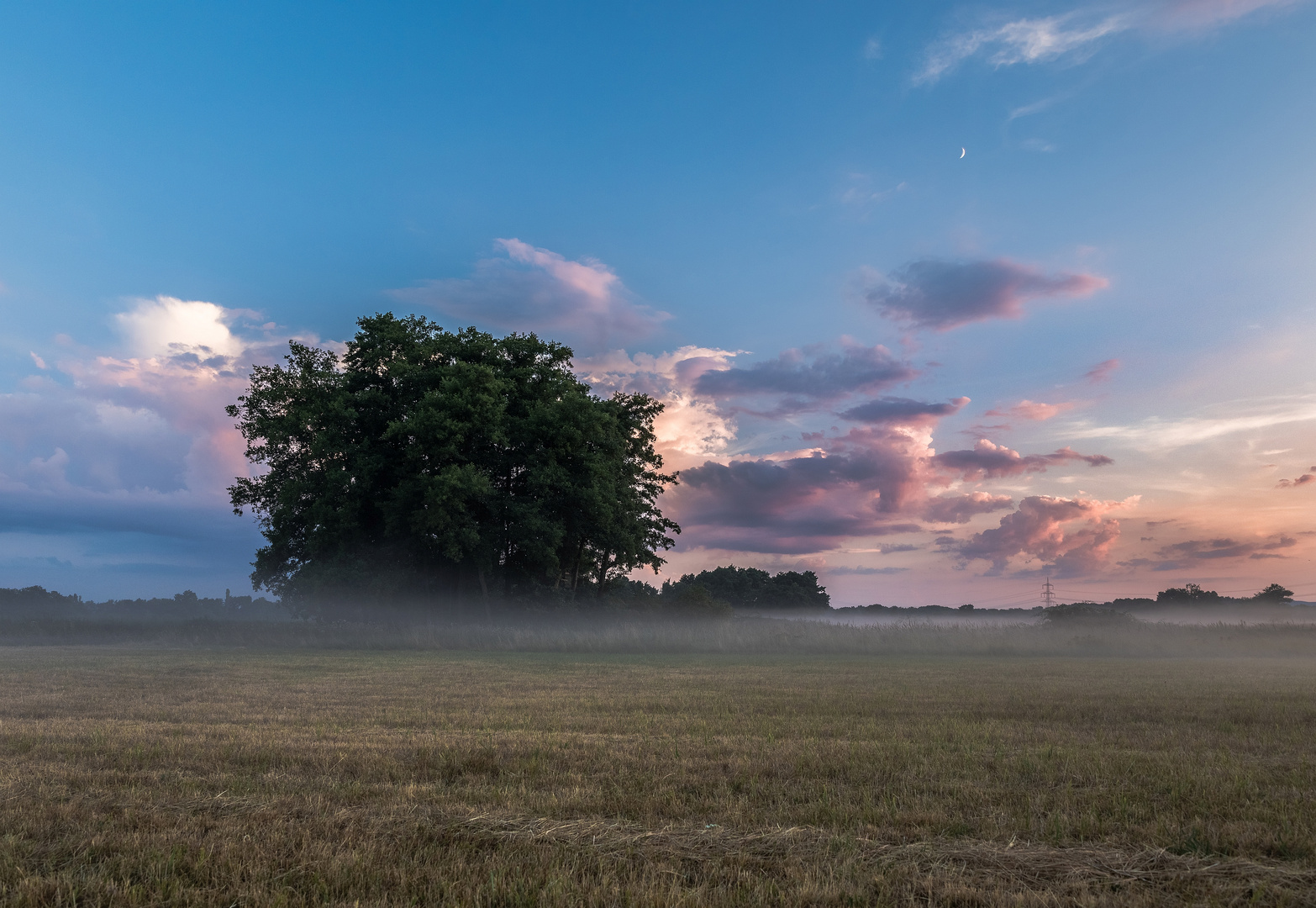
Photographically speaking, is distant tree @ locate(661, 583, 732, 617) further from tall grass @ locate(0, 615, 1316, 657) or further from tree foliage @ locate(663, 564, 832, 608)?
tree foliage @ locate(663, 564, 832, 608)

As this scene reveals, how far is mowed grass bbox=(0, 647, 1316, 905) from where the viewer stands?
14.8 ft

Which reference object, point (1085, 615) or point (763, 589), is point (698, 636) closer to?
point (1085, 615)

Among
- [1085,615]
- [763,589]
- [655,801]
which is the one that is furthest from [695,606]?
[763,589]

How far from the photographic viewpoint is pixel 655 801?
622 cm

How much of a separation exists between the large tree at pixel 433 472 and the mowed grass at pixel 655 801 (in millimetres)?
25980

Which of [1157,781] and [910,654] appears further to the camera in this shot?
[910,654]

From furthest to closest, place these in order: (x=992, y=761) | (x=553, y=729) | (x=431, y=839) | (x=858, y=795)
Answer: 1. (x=553, y=729)
2. (x=992, y=761)
3. (x=858, y=795)
4. (x=431, y=839)

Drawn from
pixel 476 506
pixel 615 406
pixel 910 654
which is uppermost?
pixel 615 406

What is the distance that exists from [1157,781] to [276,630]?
4031 centimetres

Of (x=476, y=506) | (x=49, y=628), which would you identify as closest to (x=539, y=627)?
(x=476, y=506)

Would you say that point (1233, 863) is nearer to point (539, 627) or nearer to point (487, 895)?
point (487, 895)

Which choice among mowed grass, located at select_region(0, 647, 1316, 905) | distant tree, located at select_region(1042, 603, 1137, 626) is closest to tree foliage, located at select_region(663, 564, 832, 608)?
distant tree, located at select_region(1042, 603, 1137, 626)

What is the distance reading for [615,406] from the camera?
49594 millimetres

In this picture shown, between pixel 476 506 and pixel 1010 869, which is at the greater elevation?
pixel 476 506
